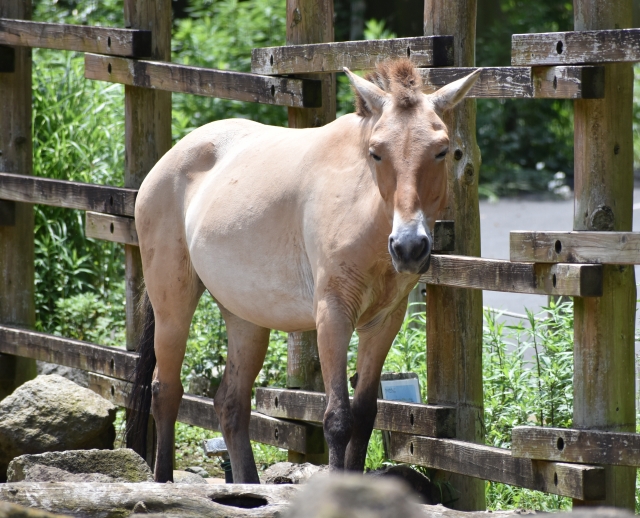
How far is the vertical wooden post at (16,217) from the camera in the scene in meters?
6.11

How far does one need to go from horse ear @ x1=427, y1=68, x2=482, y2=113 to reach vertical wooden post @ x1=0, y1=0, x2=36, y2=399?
3.43m

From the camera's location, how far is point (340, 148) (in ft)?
12.7

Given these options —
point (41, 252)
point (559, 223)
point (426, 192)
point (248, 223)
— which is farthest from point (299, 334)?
point (559, 223)

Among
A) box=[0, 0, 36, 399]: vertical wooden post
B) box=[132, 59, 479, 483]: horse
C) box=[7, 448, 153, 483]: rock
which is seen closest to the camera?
box=[132, 59, 479, 483]: horse

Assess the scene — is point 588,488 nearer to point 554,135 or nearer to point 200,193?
point 200,193

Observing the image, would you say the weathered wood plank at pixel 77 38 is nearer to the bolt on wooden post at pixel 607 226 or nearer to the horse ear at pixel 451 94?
the horse ear at pixel 451 94

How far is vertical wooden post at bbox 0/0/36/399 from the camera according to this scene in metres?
6.11

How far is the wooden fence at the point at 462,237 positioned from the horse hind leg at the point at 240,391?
0.20 metres

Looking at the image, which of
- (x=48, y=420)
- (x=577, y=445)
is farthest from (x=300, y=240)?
(x=48, y=420)

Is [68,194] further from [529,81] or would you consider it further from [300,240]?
[529,81]

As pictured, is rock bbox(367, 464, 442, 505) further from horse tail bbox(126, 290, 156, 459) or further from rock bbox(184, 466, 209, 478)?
rock bbox(184, 466, 209, 478)

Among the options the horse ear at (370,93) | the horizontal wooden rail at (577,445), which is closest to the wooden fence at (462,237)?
the horizontal wooden rail at (577,445)

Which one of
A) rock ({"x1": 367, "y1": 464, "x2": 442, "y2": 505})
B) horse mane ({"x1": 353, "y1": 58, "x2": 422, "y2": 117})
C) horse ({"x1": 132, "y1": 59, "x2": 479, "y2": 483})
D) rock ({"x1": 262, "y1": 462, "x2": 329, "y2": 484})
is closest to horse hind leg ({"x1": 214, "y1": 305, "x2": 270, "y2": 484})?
horse ({"x1": 132, "y1": 59, "x2": 479, "y2": 483})

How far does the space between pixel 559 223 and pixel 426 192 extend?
9.03 metres
